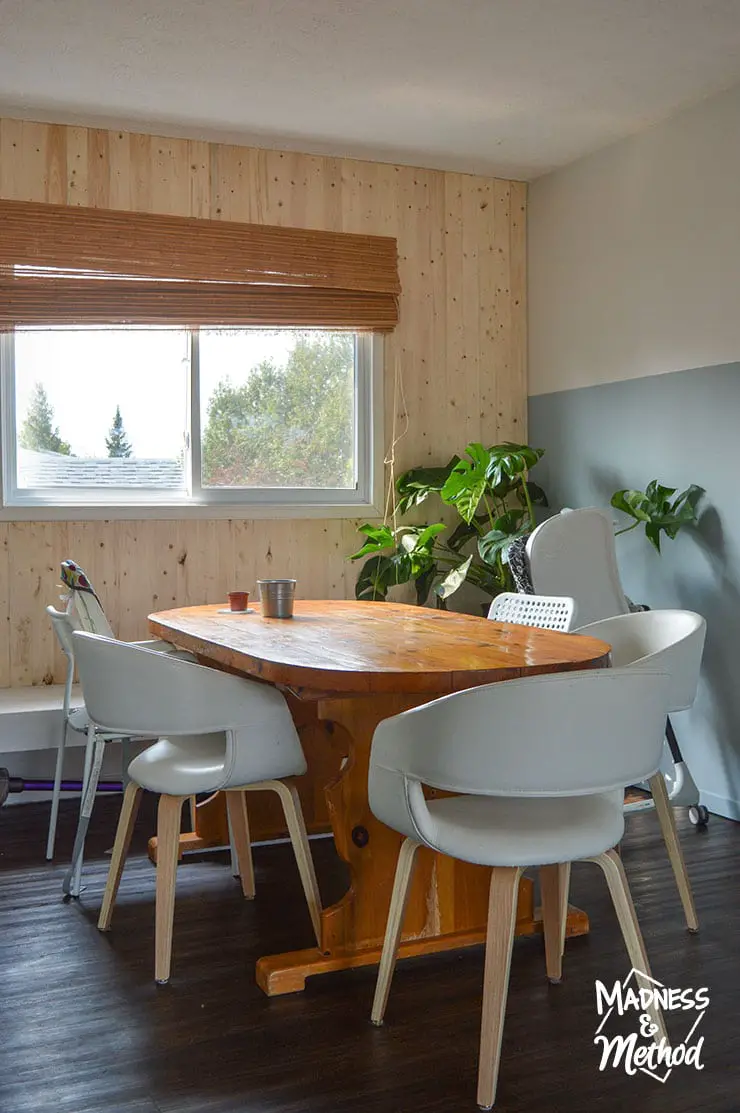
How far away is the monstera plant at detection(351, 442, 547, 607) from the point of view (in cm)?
459

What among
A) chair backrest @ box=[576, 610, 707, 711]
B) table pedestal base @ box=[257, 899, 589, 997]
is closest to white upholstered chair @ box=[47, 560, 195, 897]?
table pedestal base @ box=[257, 899, 589, 997]

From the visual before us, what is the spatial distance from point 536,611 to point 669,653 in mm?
792

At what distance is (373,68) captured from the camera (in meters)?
3.93

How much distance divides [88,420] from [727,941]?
10.3 ft

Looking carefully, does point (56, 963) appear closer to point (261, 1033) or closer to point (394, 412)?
point (261, 1033)

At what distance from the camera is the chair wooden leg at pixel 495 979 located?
6.59 ft

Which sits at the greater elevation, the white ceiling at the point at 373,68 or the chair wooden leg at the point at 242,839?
the white ceiling at the point at 373,68

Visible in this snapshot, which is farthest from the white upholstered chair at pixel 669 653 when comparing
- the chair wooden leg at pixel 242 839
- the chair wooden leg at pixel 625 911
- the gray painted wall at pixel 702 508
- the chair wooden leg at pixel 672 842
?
the gray painted wall at pixel 702 508

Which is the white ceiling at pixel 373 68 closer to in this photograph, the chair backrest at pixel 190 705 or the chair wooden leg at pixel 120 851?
the chair backrest at pixel 190 705

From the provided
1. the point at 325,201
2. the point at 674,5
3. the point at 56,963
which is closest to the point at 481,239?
the point at 325,201

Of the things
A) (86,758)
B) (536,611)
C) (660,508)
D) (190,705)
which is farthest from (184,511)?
(190,705)

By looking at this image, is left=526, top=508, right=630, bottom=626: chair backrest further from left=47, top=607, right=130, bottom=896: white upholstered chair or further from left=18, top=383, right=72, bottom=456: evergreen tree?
left=18, top=383, right=72, bottom=456: evergreen tree

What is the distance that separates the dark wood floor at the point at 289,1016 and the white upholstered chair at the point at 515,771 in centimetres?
17

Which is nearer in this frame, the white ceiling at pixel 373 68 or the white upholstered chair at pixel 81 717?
the white upholstered chair at pixel 81 717
